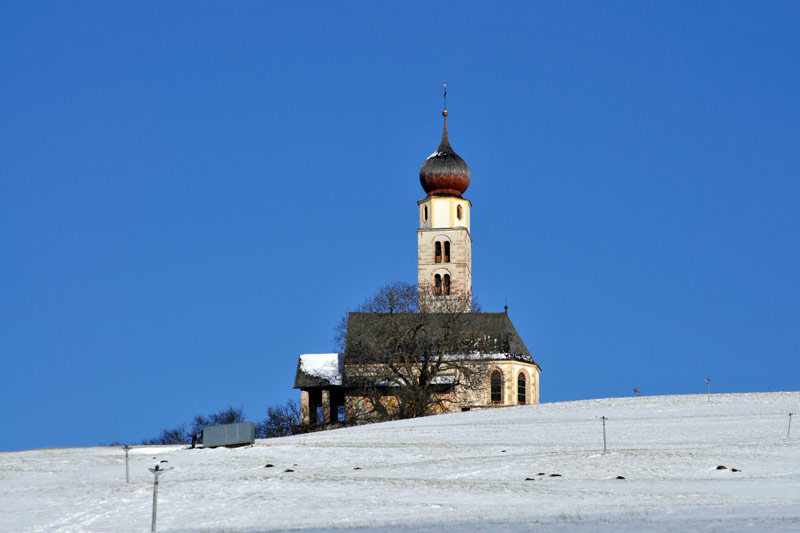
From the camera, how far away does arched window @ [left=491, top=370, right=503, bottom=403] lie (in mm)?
87750

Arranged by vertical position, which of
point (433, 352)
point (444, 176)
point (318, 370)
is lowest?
point (433, 352)

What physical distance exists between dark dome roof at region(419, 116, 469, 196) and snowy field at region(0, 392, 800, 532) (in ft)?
184

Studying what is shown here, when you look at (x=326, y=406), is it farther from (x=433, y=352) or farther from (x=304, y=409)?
(x=433, y=352)

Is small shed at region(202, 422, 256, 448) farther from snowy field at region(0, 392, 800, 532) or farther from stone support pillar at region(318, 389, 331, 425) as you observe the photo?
stone support pillar at region(318, 389, 331, 425)

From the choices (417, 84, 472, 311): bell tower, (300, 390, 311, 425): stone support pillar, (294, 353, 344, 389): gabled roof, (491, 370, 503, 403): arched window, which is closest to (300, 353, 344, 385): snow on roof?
(294, 353, 344, 389): gabled roof

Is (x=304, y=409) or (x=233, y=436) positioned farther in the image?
(x=304, y=409)

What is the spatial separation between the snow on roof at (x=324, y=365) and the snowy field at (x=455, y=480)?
33269mm

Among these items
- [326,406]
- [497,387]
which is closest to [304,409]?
[326,406]

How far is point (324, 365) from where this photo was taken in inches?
3509

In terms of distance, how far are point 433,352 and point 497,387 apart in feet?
42.5

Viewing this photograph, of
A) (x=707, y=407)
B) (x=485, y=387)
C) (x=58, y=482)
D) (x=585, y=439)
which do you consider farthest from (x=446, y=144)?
(x=58, y=482)

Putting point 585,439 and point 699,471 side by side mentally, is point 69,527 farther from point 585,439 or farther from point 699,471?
point 585,439

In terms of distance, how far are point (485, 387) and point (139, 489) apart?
52669 mm

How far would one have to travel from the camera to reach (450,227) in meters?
106
